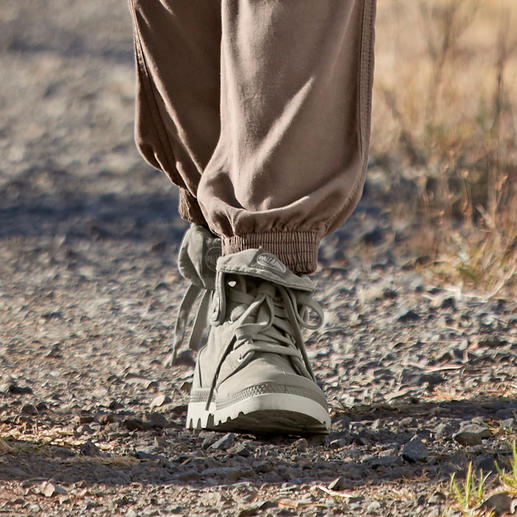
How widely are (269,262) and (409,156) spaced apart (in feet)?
7.92

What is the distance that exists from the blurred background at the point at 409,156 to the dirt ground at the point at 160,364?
2cm

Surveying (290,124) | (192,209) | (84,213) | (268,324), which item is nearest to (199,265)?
(192,209)

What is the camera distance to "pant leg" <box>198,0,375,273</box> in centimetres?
175

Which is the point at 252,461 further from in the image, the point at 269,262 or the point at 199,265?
the point at 199,265

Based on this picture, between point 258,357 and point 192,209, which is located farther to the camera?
point 192,209

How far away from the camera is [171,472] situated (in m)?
1.64

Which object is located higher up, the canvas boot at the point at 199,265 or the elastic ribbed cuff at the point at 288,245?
the elastic ribbed cuff at the point at 288,245

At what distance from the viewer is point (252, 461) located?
1.67 m

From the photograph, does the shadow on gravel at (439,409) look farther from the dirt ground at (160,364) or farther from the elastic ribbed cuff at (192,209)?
the elastic ribbed cuff at (192,209)

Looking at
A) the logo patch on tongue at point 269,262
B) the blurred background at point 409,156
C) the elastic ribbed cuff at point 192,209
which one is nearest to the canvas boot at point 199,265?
the elastic ribbed cuff at point 192,209

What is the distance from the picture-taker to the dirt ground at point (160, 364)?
5.05 ft

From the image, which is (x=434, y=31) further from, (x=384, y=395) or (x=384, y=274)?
(x=384, y=395)

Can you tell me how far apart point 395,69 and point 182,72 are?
252 centimetres

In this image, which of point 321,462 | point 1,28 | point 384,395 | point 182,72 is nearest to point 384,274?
point 384,395
